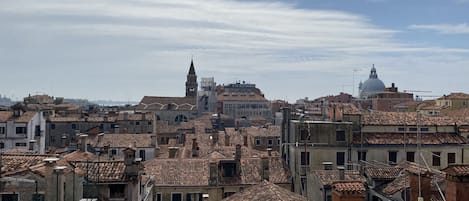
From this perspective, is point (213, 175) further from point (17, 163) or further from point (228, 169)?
point (17, 163)

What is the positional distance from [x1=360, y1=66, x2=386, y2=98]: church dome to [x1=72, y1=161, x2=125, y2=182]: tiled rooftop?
92.4 meters

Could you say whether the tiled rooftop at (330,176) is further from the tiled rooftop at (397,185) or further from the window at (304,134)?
the window at (304,134)

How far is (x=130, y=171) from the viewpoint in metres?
19.7

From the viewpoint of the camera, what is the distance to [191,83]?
129m

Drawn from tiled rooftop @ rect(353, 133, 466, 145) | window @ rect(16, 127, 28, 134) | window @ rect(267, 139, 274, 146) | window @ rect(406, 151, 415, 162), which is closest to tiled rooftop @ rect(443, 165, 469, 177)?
tiled rooftop @ rect(353, 133, 466, 145)

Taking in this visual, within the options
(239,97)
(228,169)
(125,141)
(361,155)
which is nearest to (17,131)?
(125,141)

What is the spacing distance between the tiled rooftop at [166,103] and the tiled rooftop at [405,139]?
74.5 m

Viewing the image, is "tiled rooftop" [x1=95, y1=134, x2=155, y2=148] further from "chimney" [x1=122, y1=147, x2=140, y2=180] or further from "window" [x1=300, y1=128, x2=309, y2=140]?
"chimney" [x1=122, y1=147, x2=140, y2=180]

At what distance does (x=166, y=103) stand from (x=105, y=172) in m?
91.0

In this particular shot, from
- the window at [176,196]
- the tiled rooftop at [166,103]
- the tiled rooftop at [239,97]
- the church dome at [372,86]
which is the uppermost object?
the church dome at [372,86]

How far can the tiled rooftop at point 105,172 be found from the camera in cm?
1921

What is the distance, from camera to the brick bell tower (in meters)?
126

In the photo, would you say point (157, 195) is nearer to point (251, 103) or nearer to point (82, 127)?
point (82, 127)

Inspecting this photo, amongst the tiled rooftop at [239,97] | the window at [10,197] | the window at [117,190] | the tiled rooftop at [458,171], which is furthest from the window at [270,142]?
the tiled rooftop at [239,97]
